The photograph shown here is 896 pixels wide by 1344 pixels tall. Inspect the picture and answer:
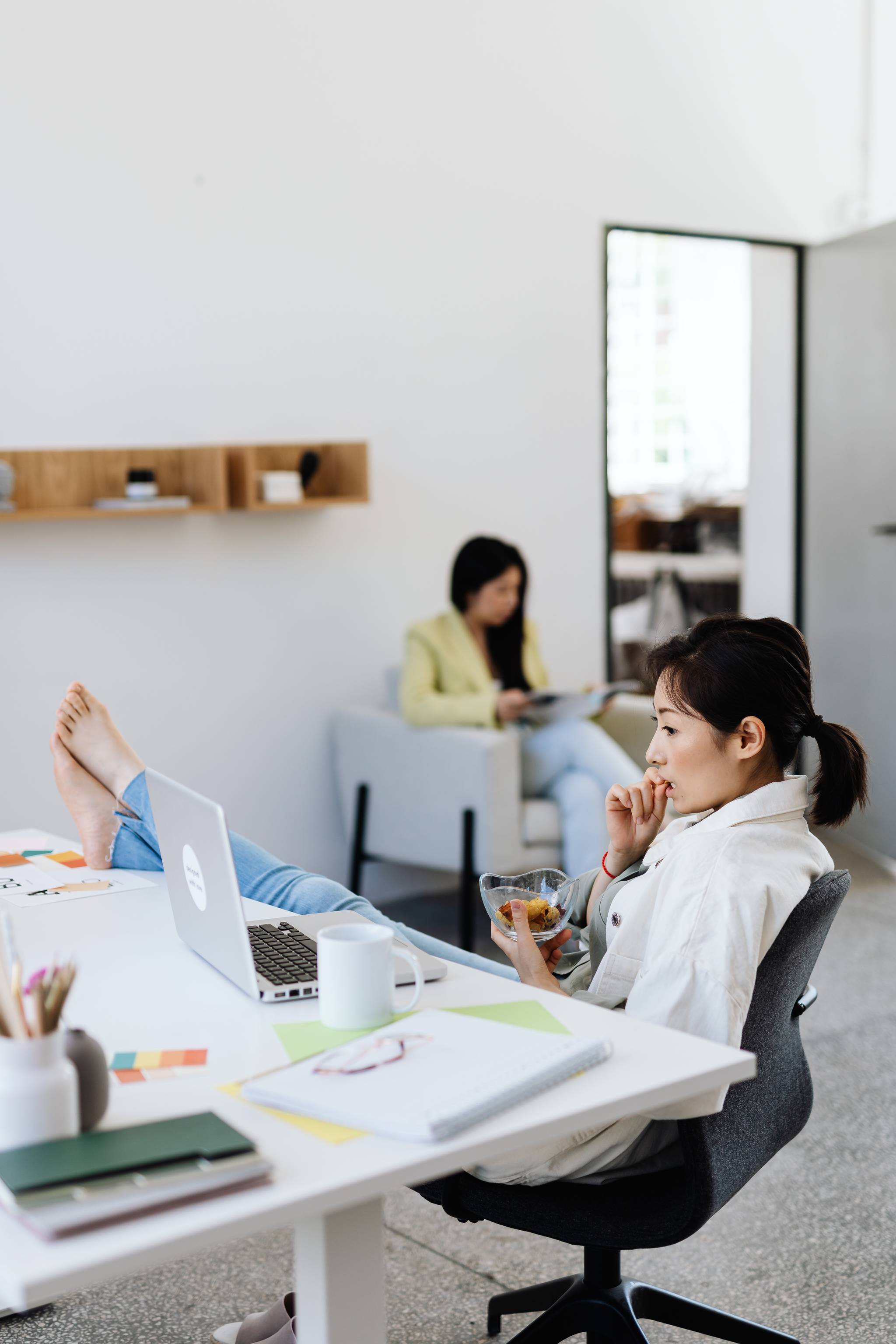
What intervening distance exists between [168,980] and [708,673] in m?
0.74

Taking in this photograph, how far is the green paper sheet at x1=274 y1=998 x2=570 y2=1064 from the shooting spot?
137 cm

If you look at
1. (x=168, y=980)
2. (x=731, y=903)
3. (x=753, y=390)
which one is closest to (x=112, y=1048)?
(x=168, y=980)

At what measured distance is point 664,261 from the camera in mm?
7418

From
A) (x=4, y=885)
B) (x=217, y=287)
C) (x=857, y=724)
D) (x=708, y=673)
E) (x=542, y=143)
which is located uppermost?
(x=542, y=143)

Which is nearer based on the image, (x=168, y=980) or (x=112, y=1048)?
(x=112, y=1048)

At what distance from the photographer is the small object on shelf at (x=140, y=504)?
3646mm

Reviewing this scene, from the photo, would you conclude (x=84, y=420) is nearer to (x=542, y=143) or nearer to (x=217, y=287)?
(x=217, y=287)

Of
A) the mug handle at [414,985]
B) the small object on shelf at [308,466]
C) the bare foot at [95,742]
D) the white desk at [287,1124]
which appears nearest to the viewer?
the white desk at [287,1124]

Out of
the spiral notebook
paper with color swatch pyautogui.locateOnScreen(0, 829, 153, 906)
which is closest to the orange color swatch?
paper with color swatch pyautogui.locateOnScreen(0, 829, 153, 906)

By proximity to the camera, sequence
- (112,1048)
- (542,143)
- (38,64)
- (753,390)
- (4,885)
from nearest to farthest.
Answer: (112,1048), (4,885), (38,64), (542,143), (753,390)

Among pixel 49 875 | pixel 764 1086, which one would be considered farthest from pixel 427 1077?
pixel 49 875

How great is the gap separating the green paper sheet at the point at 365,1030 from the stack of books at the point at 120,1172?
235 millimetres

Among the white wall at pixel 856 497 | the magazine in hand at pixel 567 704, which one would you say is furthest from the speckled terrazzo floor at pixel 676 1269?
the white wall at pixel 856 497

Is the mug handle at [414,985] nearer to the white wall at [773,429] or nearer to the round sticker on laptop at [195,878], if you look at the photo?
the round sticker on laptop at [195,878]
